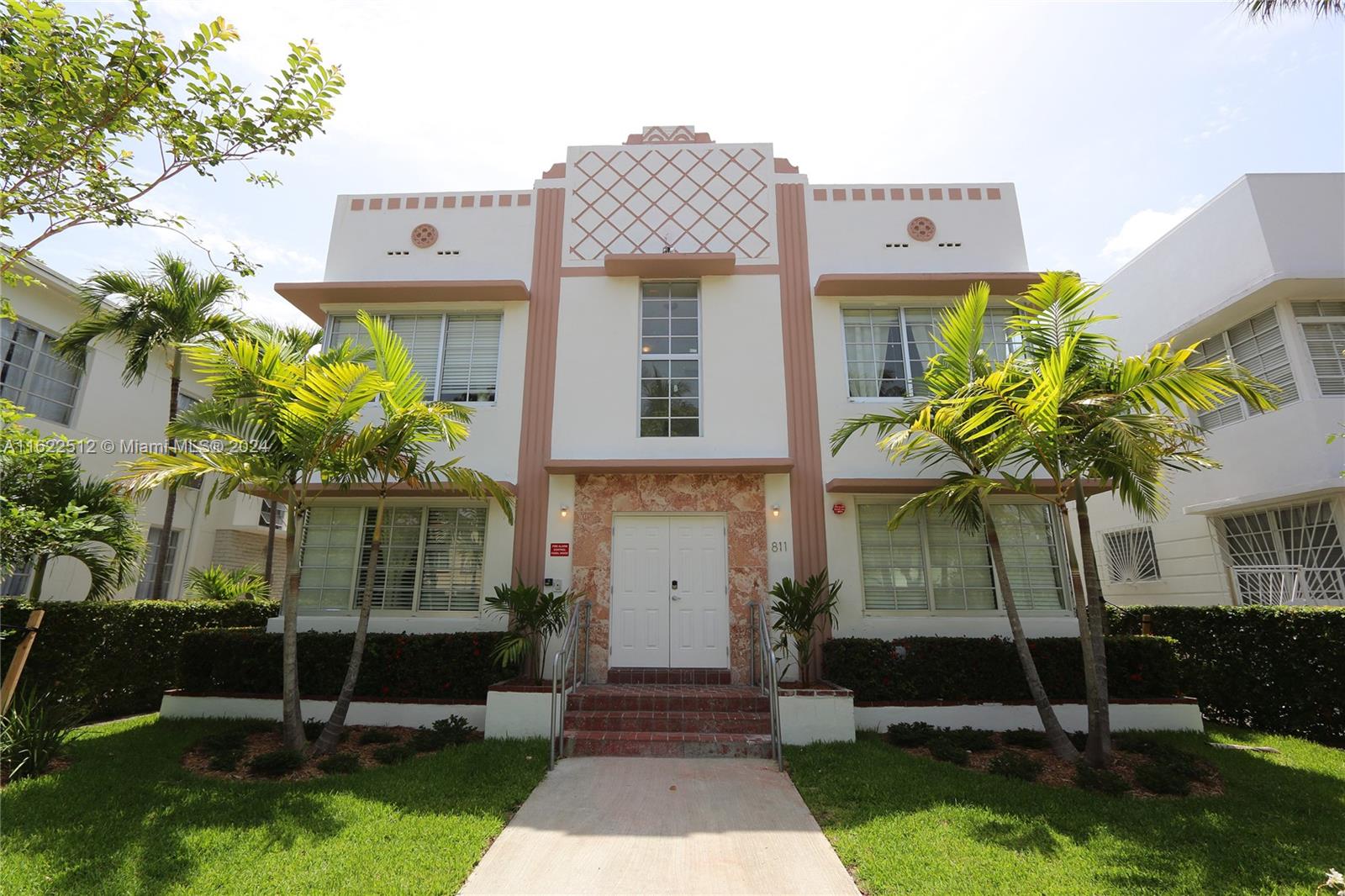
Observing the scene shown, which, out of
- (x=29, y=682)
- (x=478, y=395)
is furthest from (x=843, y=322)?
(x=29, y=682)

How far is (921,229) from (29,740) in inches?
473

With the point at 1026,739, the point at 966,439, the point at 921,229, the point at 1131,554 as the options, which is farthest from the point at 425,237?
the point at 1131,554

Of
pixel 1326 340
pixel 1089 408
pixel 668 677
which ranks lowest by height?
pixel 668 677

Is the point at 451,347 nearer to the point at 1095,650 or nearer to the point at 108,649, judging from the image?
the point at 108,649

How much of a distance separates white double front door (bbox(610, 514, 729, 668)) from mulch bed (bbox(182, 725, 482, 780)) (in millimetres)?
2369

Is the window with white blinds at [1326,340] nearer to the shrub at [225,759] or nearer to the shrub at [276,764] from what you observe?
the shrub at [276,764]

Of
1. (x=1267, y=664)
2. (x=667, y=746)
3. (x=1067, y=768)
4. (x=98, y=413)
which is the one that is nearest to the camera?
(x=1067, y=768)

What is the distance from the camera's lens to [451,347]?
9578 millimetres

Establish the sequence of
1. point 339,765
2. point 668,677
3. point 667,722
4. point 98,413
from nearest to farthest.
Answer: point 339,765 → point 667,722 → point 668,677 → point 98,413

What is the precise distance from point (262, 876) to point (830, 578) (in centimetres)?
666

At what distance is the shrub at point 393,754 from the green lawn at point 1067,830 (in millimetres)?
3776

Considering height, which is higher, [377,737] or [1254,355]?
[1254,355]

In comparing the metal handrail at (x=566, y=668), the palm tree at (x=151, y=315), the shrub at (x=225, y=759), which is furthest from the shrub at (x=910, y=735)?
the palm tree at (x=151, y=315)

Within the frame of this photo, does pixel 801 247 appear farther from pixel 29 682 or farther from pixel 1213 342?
pixel 29 682
